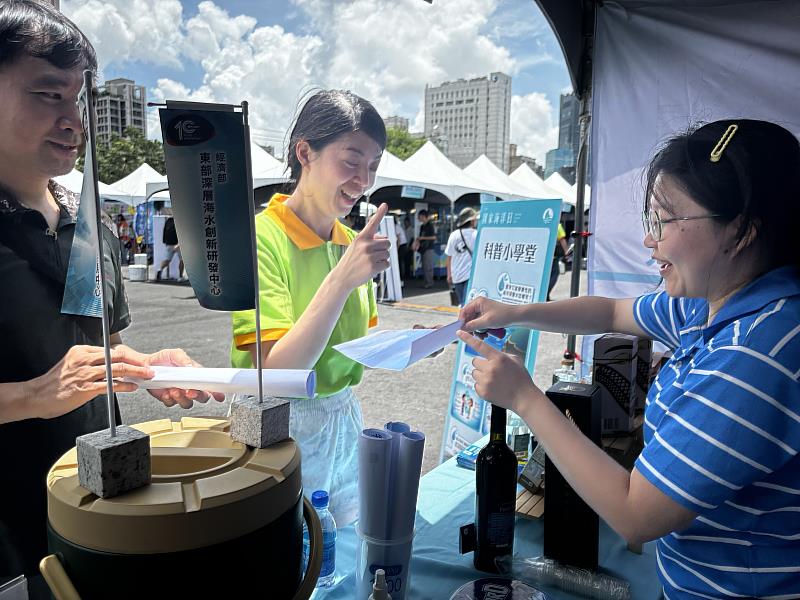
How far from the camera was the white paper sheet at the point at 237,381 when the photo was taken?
0.76m

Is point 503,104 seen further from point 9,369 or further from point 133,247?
point 9,369

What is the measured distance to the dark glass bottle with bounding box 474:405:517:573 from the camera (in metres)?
1.19

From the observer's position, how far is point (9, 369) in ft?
3.28

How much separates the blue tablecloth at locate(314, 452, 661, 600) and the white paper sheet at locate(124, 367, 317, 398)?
63 centimetres

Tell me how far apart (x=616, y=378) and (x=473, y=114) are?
8239 centimetres

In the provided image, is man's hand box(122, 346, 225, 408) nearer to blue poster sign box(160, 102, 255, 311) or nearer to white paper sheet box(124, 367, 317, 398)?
white paper sheet box(124, 367, 317, 398)

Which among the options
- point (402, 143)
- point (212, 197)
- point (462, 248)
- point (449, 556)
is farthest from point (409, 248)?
point (402, 143)

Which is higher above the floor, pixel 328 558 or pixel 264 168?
pixel 264 168

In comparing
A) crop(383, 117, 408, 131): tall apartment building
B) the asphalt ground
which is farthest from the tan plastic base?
crop(383, 117, 408, 131): tall apartment building

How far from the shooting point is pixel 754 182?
897 millimetres

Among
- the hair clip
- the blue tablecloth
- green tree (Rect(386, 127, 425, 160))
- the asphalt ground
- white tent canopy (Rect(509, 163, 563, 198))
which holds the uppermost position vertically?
green tree (Rect(386, 127, 425, 160))

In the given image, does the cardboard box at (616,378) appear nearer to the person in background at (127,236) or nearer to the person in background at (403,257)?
the person in background at (403,257)

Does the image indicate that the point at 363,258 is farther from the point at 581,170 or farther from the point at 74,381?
the point at 581,170

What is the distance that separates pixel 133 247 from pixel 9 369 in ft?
56.6
